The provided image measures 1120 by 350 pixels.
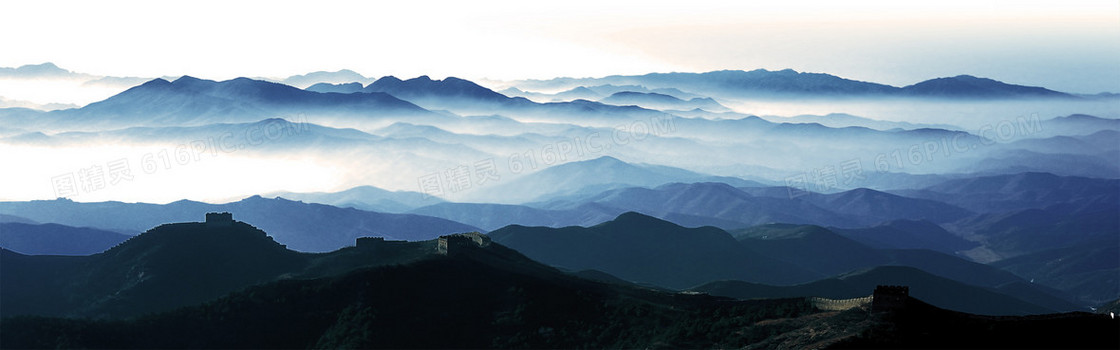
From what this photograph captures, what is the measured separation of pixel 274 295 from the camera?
122000 millimetres

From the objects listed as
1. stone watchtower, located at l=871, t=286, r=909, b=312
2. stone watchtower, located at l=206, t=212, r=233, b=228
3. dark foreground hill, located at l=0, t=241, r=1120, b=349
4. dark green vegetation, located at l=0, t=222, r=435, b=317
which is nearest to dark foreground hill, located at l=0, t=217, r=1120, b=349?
dark foreground hill, located at l=0, t=241, r=1120, b=349

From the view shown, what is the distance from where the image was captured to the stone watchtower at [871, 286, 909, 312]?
95.3m

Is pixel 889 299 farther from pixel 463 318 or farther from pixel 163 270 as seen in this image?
pixel 163 270

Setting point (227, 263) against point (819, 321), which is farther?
point (227, 263)

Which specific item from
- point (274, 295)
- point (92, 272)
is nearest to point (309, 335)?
point (274, 295)

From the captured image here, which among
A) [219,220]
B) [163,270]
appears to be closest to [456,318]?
[163,270]

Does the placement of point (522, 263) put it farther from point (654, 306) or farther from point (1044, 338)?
point (1044, 338)

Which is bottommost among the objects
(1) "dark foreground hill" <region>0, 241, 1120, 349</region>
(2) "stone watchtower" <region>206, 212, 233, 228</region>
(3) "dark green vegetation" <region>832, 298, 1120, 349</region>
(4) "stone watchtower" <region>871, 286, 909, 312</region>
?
(1) "dark foreground hill" <region>0, 241, 1120, 349</region>

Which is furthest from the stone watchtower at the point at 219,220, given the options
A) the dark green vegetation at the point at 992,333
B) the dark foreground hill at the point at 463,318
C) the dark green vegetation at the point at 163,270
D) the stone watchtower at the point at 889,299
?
the dark green vegetation at the point at 992,333

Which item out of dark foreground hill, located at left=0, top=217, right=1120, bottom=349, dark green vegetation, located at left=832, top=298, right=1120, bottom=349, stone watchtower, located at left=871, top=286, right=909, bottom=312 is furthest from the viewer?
dark foreground hill, located at left=0, top=217, right=1120, bottom=349

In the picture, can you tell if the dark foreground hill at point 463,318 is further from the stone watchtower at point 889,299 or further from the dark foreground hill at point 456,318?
the stone watchtower at point 889,299

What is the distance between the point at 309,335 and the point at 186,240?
48.4 metres

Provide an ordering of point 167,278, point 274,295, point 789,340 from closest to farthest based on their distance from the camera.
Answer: point 789,340, point 274,295, point 167,278

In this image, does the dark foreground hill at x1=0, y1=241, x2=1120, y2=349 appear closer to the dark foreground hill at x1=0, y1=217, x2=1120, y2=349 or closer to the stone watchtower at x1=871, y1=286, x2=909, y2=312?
the dark foreground hill at x1=0, y1=217, x2=1120, y2=349
